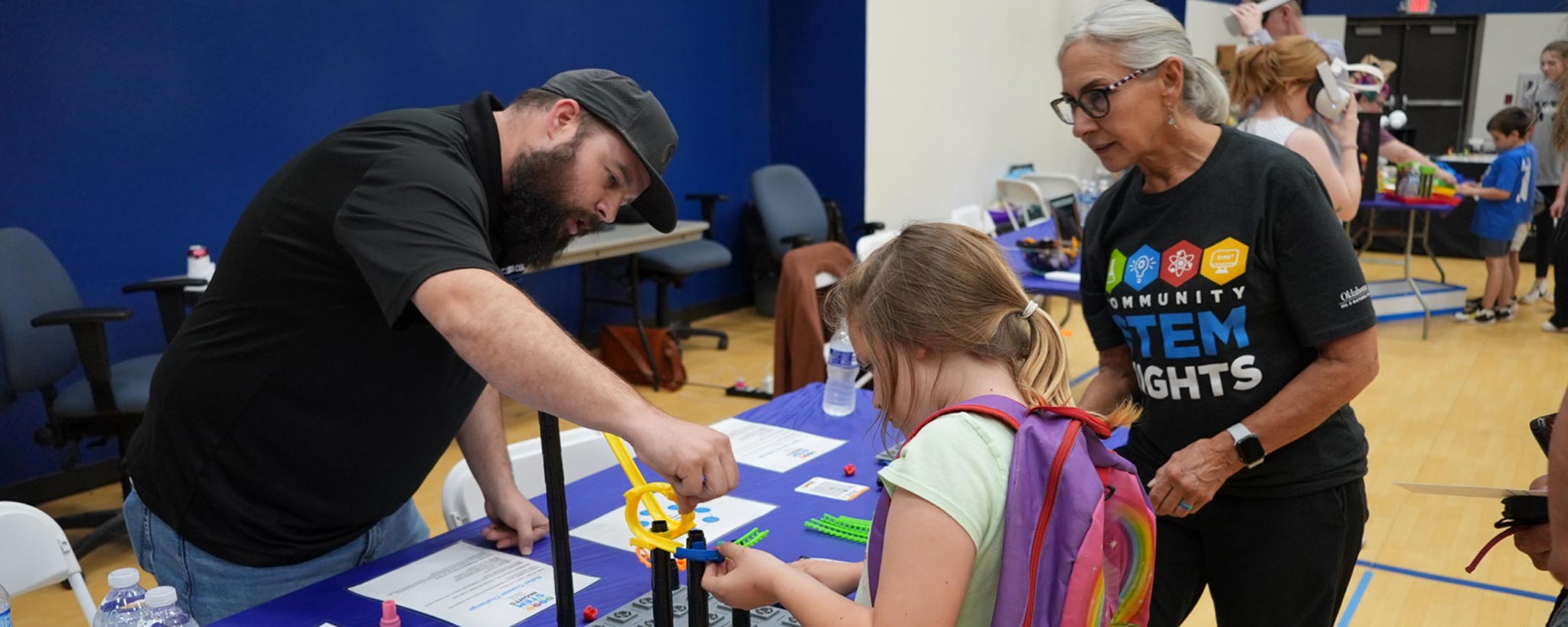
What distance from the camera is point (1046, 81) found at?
987 centimetres

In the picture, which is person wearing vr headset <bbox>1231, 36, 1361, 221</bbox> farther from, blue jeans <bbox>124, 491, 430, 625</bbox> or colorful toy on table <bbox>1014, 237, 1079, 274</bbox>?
blue jeans <bbox>124, 491, 430, 625</bbox>

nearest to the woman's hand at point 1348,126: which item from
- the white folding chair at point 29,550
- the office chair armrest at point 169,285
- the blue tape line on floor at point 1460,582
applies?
the blue tape line on floor at point 1460,582

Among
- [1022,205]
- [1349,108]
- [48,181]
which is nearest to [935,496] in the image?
[1349,108]

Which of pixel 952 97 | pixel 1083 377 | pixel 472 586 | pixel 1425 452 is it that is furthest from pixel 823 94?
pixel 472 586

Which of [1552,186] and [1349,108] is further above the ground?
[1349,108]

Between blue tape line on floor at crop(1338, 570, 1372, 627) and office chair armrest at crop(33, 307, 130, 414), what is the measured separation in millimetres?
3636

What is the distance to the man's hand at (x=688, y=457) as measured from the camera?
1189mm

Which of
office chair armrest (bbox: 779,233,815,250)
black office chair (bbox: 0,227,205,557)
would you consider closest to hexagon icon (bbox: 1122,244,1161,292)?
black office chair (bbox: 0,227,205,557)

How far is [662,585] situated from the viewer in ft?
4.06

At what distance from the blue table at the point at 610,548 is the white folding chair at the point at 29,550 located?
0.55 m

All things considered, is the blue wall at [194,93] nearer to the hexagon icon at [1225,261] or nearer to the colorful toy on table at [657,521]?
the colorful toy on table at [657,521]

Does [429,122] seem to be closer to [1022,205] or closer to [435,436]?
[435,436]

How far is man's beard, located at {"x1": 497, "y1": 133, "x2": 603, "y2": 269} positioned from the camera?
1.62 m

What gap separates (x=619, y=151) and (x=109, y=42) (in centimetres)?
354
